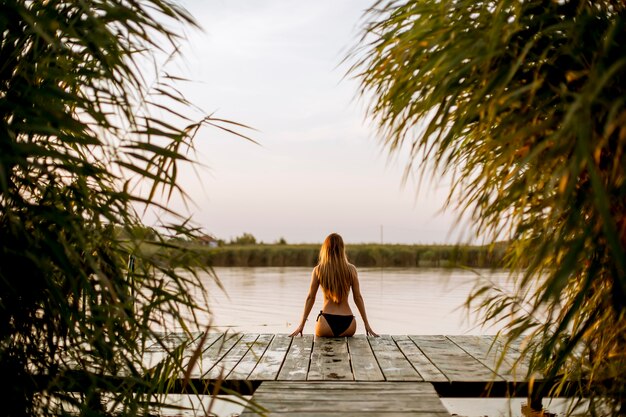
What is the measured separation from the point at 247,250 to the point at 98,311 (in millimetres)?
18417

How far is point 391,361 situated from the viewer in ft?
13.6

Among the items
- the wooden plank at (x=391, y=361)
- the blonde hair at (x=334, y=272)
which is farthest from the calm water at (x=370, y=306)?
the wooden plank at (x=391, y=361)

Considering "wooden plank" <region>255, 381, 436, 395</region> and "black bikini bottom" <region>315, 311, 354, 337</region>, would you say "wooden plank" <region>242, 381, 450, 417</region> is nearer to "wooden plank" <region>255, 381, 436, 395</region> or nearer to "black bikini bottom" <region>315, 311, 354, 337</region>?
"wooden plank" <region>255, 381, 436, 395</region>

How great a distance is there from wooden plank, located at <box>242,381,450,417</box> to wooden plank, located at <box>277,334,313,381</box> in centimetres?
20

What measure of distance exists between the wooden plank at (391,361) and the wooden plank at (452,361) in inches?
8.4

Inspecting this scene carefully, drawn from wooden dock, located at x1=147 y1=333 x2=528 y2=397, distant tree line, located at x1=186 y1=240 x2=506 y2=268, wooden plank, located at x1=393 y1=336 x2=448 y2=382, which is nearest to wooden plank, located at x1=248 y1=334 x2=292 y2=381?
wooden dock, located at x1=147 y1=333 x2=528 y2=397

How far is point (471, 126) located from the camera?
252 centimetres

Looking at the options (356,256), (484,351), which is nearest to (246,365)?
(484,351)

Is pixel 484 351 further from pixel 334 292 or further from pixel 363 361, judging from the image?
pixel 334 292

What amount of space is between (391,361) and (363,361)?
0.67 ft

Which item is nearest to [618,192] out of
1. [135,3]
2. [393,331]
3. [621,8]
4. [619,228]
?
[619,228]

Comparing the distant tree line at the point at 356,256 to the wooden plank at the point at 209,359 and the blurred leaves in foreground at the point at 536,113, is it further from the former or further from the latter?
the blurred leaves in foreground at the point at 536,113

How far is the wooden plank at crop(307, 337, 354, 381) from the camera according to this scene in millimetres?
3656

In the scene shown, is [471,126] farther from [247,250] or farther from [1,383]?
[247,250]
